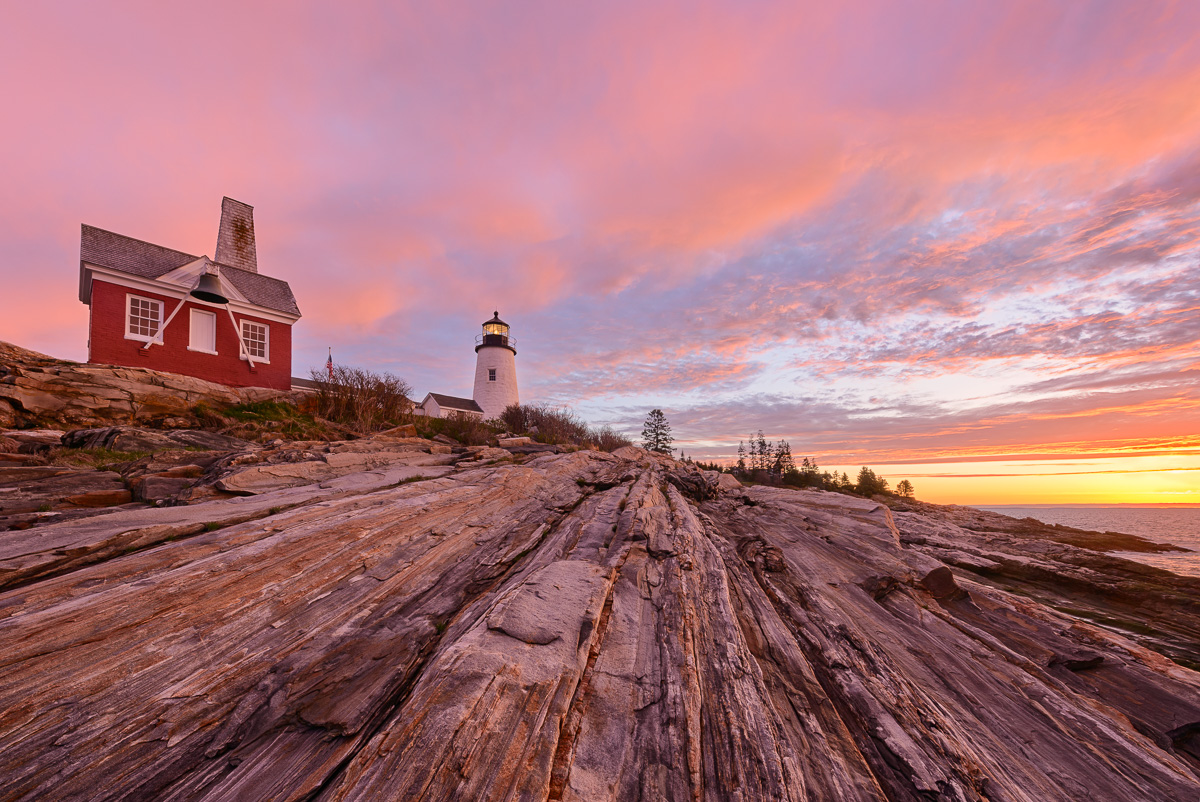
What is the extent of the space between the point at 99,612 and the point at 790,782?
6.48 meters

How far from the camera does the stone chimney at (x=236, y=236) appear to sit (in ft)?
87.0

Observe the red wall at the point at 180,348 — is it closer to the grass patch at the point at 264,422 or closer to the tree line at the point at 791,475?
the grass patch at the point at 264,422

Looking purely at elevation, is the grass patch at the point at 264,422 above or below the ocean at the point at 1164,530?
above

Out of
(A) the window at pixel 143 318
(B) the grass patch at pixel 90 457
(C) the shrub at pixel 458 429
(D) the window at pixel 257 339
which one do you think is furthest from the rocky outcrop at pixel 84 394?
(D) the window at pixel 257 339

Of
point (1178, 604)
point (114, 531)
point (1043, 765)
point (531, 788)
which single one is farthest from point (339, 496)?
point (1178, 604)

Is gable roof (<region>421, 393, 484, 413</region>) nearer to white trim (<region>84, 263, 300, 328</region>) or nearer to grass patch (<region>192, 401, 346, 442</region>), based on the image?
white trim (<region>84, 263, 300, 328</region>)

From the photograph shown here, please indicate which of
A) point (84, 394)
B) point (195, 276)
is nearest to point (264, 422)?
point (84, 394)

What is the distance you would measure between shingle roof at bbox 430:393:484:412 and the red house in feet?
89.9

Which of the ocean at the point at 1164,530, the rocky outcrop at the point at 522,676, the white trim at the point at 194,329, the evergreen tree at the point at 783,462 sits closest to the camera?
the rocky outcrop at the point at 522,676

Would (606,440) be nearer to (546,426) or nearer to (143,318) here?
(546,426)

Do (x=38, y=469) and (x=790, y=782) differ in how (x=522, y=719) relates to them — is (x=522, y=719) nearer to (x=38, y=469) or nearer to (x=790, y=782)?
(x=790, y=782)

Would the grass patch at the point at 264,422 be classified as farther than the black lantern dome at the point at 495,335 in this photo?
No

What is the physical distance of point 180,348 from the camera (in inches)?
838

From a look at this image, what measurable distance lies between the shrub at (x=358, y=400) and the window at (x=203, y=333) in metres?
8.77
